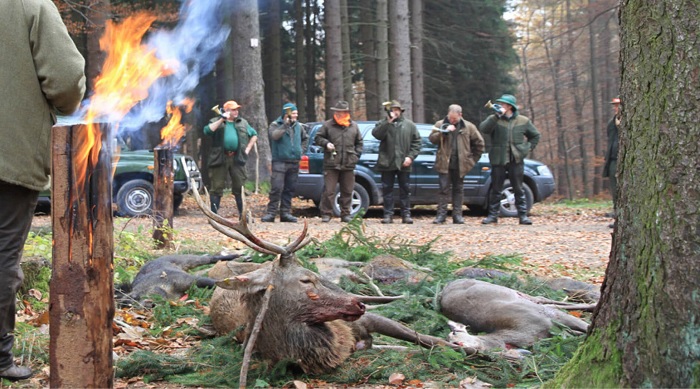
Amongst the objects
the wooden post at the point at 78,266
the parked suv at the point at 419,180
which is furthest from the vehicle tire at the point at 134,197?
the wooden post at the point at 78,266

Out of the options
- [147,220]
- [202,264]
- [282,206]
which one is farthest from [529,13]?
[202,264]

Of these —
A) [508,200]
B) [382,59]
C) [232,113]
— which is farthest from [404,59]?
[232,113]

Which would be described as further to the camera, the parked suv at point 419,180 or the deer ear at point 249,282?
the parked suv at point 419,180

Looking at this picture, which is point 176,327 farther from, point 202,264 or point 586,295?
point 586,295

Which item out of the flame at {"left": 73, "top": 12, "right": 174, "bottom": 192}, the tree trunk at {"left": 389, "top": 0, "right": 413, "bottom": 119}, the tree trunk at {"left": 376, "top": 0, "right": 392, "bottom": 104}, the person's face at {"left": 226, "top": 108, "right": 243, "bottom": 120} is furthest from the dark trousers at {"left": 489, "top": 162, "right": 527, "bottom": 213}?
the flame at {"left": 73, "top": 12, "right": 174, "bottom": 192}


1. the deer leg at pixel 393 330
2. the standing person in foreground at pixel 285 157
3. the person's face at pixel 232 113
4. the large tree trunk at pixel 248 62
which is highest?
the large tree trunk at pixel 248 62

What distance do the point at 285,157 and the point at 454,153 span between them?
136 inches

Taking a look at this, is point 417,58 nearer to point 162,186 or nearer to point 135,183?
point 135,183

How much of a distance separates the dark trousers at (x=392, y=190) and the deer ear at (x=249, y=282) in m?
10.6

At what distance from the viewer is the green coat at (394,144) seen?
613 inches

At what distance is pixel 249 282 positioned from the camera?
208 inches

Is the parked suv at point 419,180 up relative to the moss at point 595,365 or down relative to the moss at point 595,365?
up

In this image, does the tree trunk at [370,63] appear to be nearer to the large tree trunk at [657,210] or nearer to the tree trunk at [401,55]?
the tree trunk at [401,55]

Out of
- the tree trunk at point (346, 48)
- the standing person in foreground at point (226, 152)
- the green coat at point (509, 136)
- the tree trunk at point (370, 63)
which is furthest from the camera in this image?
the tree trunk at point (346, 48)
